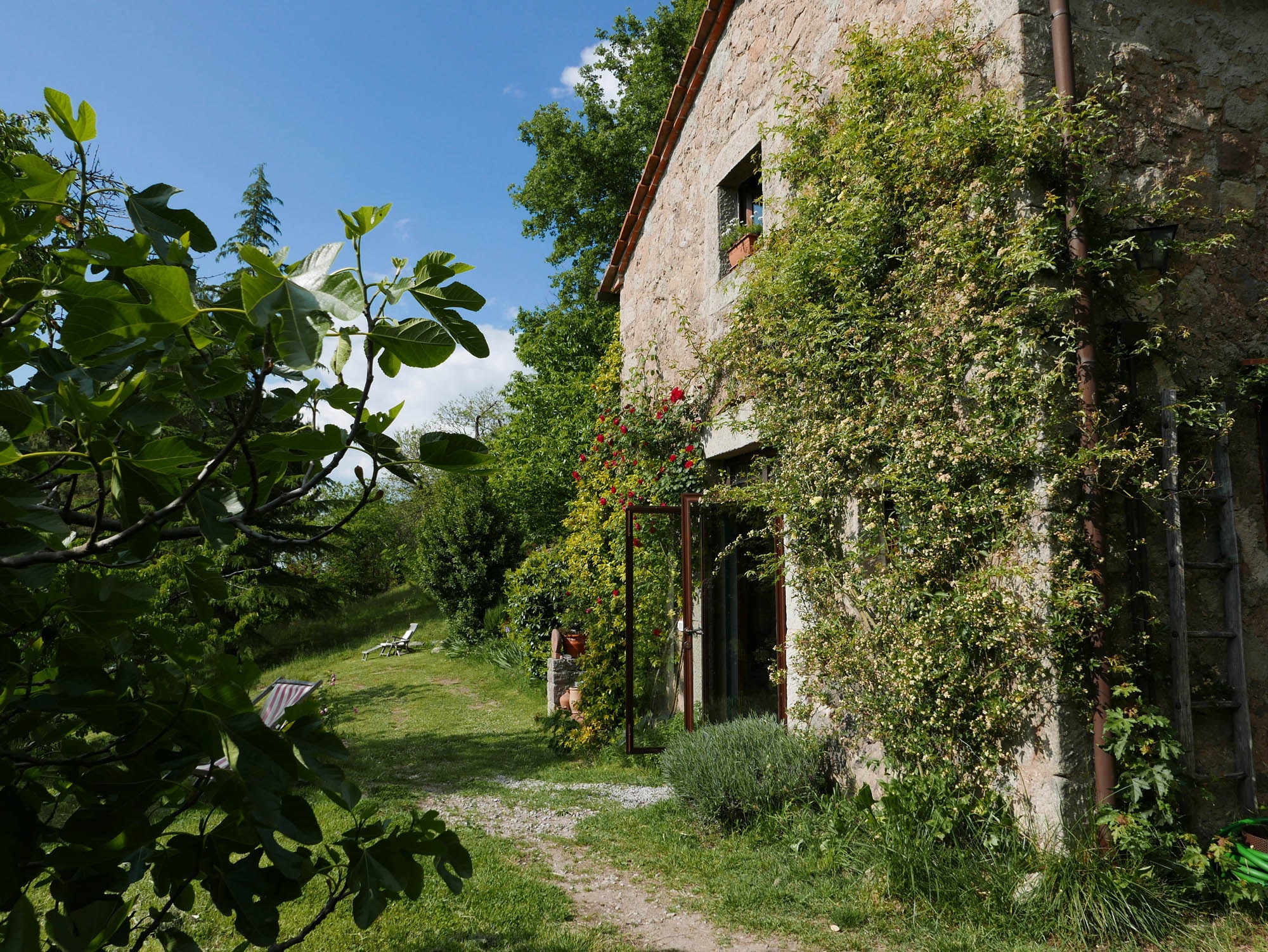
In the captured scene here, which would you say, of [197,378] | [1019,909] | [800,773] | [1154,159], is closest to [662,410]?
[800,773]

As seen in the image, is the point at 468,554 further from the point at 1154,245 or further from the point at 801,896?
the point at 1154,245

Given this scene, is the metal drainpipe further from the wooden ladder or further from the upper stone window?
the upper stone window

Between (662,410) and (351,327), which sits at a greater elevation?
(662,410)

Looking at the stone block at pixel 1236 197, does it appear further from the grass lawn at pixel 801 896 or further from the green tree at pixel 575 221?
the green tree at pixel 575 221

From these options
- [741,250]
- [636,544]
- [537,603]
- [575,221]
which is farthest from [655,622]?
[575,221]

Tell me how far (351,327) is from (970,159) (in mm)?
3670

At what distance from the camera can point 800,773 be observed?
458 centimetres

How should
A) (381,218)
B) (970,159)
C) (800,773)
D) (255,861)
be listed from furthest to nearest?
(800,773), (970,159), (255,861), (381,218)

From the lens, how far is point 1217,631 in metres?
3.69

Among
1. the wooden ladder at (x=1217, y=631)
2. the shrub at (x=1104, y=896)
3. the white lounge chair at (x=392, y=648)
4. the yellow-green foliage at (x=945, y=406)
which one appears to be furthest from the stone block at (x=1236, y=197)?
the white lounge chair at (x=392, y=648)

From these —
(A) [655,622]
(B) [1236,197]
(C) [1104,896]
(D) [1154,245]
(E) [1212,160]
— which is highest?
(E) [1212,160]

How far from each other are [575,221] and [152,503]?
707 inches

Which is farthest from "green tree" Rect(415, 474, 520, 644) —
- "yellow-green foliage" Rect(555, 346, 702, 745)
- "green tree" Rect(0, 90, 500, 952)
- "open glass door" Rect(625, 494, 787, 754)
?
"green tree" Rect(0, 90, 500, 952)

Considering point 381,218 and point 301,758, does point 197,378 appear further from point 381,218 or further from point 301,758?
point 301,758
